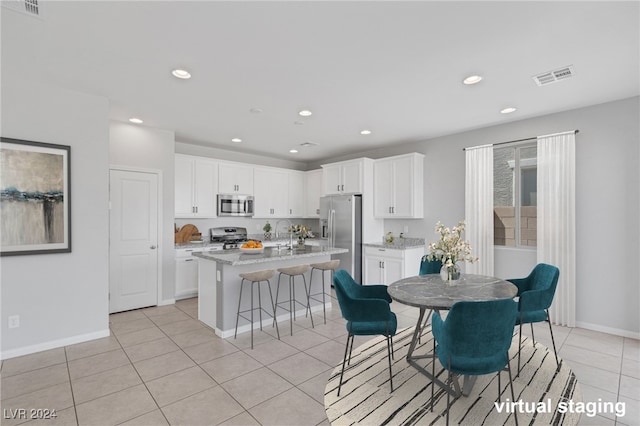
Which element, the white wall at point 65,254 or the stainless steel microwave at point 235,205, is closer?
the white wall at point 65,254

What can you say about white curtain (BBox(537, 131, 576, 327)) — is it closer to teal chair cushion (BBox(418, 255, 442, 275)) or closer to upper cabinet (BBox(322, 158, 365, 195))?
teal chair cushion (BBox(418, 255, 442, 275))

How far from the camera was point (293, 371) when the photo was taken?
9.36ft

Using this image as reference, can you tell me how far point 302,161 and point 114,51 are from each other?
5346 mm

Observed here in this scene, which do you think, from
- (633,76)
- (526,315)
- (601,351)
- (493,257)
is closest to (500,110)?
(633,76)

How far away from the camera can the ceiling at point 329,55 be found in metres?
2.11

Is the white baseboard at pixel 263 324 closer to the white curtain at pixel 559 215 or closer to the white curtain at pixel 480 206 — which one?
the white curtain at pixel 480 206

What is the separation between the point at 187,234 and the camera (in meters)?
5.71

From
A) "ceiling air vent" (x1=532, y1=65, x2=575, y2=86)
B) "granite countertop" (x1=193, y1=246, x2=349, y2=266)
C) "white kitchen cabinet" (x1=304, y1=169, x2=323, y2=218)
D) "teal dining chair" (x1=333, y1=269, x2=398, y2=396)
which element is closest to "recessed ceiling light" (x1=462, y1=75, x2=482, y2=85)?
→ "ceiling air vent" (x1=532, y1=65, x2=575, y2=86)

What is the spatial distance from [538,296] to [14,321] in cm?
506

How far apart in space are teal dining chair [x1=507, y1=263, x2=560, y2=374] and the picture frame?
462 centimetres

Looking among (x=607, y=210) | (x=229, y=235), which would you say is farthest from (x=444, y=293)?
(x=229, y=235)

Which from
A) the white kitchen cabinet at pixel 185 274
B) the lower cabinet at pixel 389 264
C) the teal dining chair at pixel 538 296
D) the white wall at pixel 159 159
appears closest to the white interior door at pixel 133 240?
the white wall at pixel 159 159

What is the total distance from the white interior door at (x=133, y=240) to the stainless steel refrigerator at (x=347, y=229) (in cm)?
313

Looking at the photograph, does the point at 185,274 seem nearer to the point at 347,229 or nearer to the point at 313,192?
the point at 347,229
